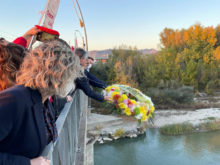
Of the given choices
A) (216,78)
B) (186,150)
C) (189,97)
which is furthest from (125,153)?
(216,78)

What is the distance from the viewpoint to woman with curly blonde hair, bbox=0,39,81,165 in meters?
0.87

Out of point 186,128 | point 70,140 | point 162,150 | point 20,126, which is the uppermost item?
point 20,126

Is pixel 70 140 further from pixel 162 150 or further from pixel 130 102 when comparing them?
pixel 162 150

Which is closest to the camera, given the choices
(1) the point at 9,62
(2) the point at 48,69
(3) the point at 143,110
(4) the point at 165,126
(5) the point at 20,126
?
(5) the point at 20,126

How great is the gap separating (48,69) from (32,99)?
16cm

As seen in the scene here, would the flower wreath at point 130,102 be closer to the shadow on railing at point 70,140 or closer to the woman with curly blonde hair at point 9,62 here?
the shadow on railing at point 70,140

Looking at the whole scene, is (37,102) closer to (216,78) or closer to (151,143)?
(151,143)

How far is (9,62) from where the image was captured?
1.25 meters

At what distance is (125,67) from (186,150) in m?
11.0

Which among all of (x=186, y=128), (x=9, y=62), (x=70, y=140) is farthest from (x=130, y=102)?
(x=186, y=128)

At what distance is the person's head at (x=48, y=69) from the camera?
1.00 metres

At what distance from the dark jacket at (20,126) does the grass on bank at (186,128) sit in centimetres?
1204

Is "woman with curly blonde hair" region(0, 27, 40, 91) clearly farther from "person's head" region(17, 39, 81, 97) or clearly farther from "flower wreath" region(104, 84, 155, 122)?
"flower wreath" region(104, 84, 155, 122)

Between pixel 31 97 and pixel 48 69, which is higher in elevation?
pixel 48 69
